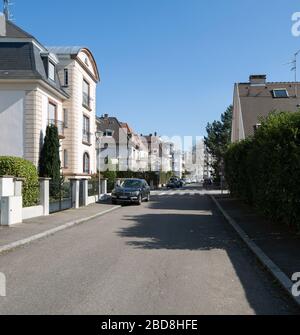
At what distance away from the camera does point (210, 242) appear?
40.7 ft

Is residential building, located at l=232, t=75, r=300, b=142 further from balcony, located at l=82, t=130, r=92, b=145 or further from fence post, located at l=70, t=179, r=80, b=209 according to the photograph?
fence post, located at l=70, t=179, r=80, b=209

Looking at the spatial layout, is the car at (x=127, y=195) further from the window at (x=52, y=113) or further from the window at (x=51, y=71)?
the window at (x=51, y=71)

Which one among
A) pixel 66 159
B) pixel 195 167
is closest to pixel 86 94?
pixel 66 159

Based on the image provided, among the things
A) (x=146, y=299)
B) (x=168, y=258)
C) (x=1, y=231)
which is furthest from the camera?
(x=1, y=231)

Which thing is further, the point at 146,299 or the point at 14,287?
the point at 14,287

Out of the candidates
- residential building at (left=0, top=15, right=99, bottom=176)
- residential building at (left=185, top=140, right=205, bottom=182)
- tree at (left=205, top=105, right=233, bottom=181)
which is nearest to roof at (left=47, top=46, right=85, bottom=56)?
residential building at (left=0, top=15, right=99, bottom=176)

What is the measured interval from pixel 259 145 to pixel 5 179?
8.25 meters

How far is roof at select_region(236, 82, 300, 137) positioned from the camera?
45531mm

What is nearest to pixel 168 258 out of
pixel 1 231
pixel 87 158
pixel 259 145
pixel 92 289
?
pixel 92 289

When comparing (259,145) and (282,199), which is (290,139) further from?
(259,145)

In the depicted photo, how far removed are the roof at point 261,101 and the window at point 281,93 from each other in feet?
1.18

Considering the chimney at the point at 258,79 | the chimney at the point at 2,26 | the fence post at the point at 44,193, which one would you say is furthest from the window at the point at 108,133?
the fence post at the point at 44,193
